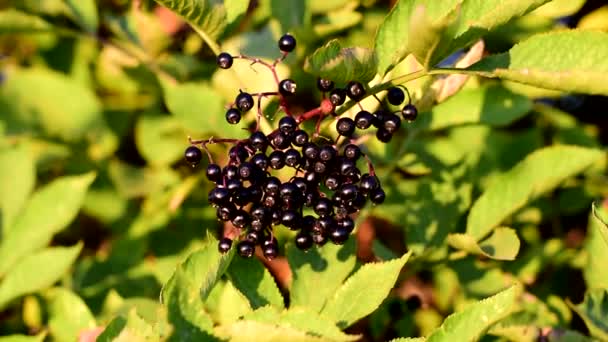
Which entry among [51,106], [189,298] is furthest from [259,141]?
[51,106]

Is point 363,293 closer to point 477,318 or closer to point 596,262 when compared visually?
point 477,318

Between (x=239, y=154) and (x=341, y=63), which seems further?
(x=239, y=154)

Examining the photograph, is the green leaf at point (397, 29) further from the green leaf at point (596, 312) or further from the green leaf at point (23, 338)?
the green leaf at point (23, 338)

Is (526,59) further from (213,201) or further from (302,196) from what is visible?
(213,201)

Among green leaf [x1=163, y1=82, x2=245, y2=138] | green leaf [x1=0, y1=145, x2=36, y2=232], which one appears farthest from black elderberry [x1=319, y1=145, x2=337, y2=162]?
green leaf [x1=0, y1=145, x2=36, y2=232]

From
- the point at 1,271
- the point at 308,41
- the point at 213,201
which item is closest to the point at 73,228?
the point at 1,271

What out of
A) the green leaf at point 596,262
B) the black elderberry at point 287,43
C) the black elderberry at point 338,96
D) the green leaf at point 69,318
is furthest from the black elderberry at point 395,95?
the green leaf at point 69,318
